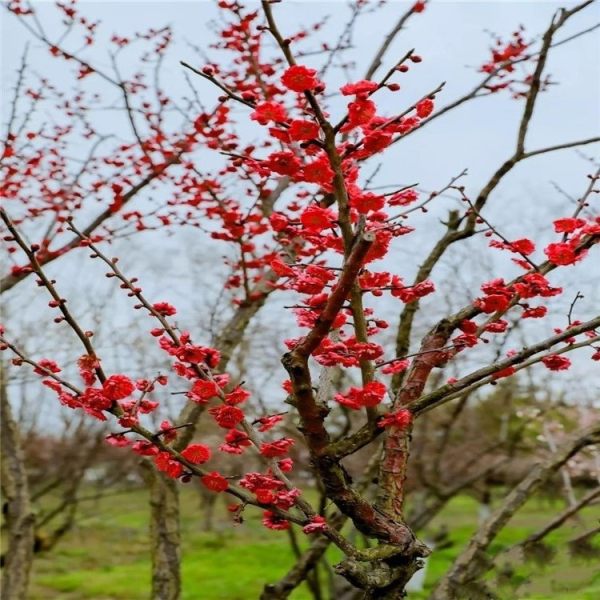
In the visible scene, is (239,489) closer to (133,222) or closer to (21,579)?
(133,222)

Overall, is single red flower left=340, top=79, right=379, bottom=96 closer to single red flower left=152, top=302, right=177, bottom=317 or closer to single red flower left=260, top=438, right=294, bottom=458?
single red flower left=152, top=302, right=177, bottom=317

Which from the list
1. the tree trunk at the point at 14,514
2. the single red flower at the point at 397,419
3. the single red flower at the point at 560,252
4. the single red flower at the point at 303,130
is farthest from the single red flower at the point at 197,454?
the tree trunk at the point at 14,514

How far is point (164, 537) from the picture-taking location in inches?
197

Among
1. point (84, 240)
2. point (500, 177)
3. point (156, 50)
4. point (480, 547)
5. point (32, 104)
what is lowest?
point (480, 547)

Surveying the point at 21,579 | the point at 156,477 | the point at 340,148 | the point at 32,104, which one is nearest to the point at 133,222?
the point at 32,104

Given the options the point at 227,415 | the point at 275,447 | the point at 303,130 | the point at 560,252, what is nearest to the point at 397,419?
the point at 275,447

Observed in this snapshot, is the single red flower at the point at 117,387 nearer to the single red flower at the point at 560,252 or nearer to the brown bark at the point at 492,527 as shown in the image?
the single red flower at the point at 560,252

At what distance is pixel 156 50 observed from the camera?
20.7 feet

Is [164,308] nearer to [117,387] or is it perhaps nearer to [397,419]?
[117,387]

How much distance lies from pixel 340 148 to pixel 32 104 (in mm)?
4421

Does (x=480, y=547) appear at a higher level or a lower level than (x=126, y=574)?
lower

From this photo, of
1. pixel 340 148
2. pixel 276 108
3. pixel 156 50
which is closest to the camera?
pixel 276 108

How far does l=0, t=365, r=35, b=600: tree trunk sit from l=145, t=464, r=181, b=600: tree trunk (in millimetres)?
1492

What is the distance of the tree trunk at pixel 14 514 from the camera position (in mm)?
5895
